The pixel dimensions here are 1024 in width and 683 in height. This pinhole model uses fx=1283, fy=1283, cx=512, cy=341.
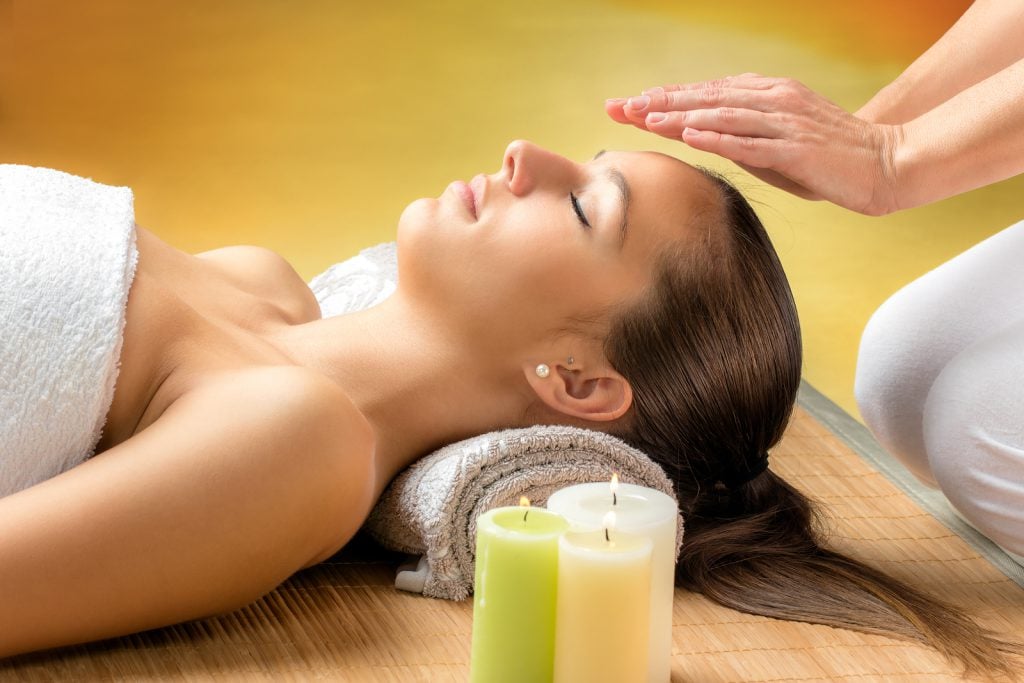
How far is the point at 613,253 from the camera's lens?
1.84m

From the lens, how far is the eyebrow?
1.84 meters

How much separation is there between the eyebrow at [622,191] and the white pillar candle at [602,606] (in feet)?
1.78

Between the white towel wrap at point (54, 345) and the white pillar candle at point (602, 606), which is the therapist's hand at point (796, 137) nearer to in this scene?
the white pillar candle at point (602, 606)

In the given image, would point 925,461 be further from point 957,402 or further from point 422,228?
point 422,228

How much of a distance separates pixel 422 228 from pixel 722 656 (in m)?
0.74

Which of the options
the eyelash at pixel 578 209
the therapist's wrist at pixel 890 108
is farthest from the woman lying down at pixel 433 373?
the therapist's wrist at pixel 890 108

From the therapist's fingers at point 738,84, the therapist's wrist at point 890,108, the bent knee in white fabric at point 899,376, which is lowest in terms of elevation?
the bent knee in white fabric at point 899,376

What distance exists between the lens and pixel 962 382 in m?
1.95

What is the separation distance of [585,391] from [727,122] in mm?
448

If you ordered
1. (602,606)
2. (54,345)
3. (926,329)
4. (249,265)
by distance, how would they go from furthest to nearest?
(249,265)
(926,329)
(54,345)
(602,606)

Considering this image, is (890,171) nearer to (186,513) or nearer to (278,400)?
(278,400)

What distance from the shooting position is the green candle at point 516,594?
4.65ft

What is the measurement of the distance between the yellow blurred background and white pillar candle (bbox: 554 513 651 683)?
2.09m

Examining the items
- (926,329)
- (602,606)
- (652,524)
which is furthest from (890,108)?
(602,606)
